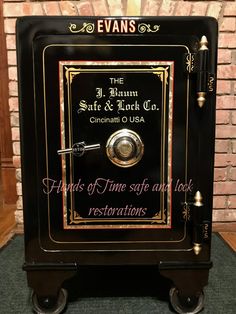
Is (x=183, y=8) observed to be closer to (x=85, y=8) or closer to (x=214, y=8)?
(x=214, y=8)

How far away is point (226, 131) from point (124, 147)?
2.81 ft

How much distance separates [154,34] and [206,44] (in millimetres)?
142

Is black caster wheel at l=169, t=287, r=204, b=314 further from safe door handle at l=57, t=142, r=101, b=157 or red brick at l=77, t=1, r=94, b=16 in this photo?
red brick at l=77, t=1, r=94, b=16

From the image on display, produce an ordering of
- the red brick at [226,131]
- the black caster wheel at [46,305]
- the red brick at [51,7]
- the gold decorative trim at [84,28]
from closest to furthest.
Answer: the gold decorative trim at [84,28]
the black caster wheel at [46,305]
the red brick at [51,7]
the red brick at [226,131]

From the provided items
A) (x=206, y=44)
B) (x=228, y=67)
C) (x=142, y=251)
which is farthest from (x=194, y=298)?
(x=228, y=67)

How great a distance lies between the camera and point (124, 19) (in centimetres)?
90

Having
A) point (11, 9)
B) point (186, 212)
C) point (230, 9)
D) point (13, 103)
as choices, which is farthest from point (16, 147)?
point (230, 9)

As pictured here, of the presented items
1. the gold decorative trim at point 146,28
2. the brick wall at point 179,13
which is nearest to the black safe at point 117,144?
the gold decorative trim at point 146,28

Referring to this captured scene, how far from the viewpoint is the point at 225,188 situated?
1.66 m

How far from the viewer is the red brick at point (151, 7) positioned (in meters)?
1.52

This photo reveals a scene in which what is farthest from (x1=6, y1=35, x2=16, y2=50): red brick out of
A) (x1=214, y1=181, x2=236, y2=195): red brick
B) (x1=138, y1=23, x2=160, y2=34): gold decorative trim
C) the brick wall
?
(x1=214, y1=181, x2=236, y2=195): red brick

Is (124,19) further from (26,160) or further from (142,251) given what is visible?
(142,251)

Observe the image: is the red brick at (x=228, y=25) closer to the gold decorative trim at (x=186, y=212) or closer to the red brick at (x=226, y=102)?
the red brick at (x=226, y=102)

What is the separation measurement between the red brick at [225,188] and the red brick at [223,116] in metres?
0.30
